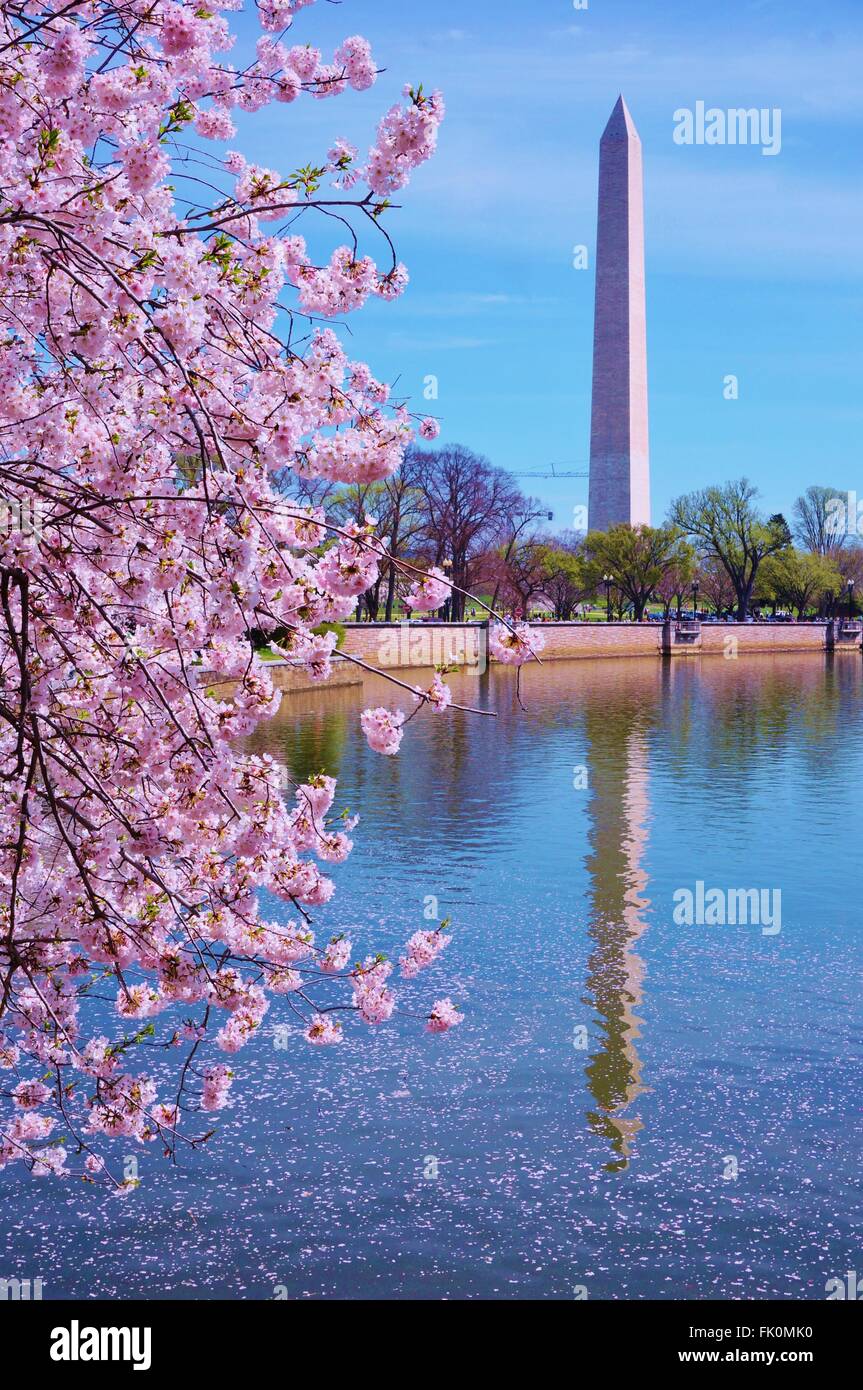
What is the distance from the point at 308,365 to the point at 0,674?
1909mm

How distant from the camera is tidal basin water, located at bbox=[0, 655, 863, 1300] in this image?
7531mm

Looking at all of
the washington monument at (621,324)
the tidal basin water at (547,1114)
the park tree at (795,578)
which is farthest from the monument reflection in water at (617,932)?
the park tree at (795,578)

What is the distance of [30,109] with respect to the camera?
16.5 feet

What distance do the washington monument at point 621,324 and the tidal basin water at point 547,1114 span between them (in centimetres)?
4767

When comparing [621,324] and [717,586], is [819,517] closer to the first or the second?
[717,586]

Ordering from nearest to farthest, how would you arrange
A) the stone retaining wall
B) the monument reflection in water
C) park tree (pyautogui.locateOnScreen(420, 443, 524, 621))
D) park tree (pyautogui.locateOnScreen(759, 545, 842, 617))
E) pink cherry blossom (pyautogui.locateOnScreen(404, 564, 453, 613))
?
1. pink cherry blossom (pyautogui.locateOnScreen(404, 564, 453, 613))
2. the monument reflection in water
3. the stone retaining wall
4. park tree (pyautogui.locateOnScreen(420, 443, 524, 621))
5. park tree (pyautogui.locateOnScreen(759, 545, 842, 617))

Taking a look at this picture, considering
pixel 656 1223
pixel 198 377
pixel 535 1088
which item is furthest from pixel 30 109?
pixel 535 1088

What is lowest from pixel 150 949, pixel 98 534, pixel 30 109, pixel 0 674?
pixel 150 949

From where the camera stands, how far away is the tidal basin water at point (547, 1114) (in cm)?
753

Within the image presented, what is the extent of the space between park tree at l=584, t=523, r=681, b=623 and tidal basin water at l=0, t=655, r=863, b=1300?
57.1 metres
